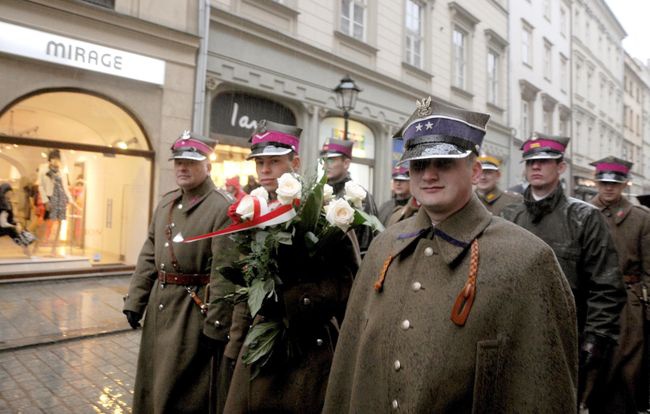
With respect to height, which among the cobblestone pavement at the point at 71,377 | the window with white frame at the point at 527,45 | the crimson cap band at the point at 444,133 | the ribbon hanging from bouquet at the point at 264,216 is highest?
the window with white frame at the point at 527,45

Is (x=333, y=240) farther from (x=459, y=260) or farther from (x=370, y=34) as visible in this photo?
(x=370, y=34)

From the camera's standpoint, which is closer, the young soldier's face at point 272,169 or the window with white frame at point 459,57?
the young soldier's face at point 272,169

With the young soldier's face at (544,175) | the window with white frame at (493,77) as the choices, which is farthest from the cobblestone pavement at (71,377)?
the window with white frame at (493,77)

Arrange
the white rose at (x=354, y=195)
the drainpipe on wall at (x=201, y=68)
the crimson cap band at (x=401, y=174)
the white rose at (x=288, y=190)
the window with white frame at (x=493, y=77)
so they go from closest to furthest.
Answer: the white rose at (x=288, y=190)
the white rose at (x=354, y=195)
the crimson cap band at (x=401, y=174)
the drainpipe on wall at (x=201, y=68)
the window with white frame at (x=493, y=77)

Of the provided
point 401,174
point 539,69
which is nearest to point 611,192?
point 401,174

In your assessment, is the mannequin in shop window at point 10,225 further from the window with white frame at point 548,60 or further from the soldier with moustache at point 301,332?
the window with white frame at point 548,60

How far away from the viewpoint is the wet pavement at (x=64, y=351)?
4.12 m

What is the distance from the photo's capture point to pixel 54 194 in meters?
9.14

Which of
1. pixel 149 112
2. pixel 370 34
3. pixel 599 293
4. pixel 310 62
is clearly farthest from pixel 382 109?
pixel 599 293

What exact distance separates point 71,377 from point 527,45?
24863 millimetres

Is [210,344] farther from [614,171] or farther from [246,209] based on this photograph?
[614,171]

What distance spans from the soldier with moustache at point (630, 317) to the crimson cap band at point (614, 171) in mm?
106

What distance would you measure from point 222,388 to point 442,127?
7.64 feet

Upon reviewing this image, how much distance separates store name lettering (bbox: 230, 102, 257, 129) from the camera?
1106 centimetres
